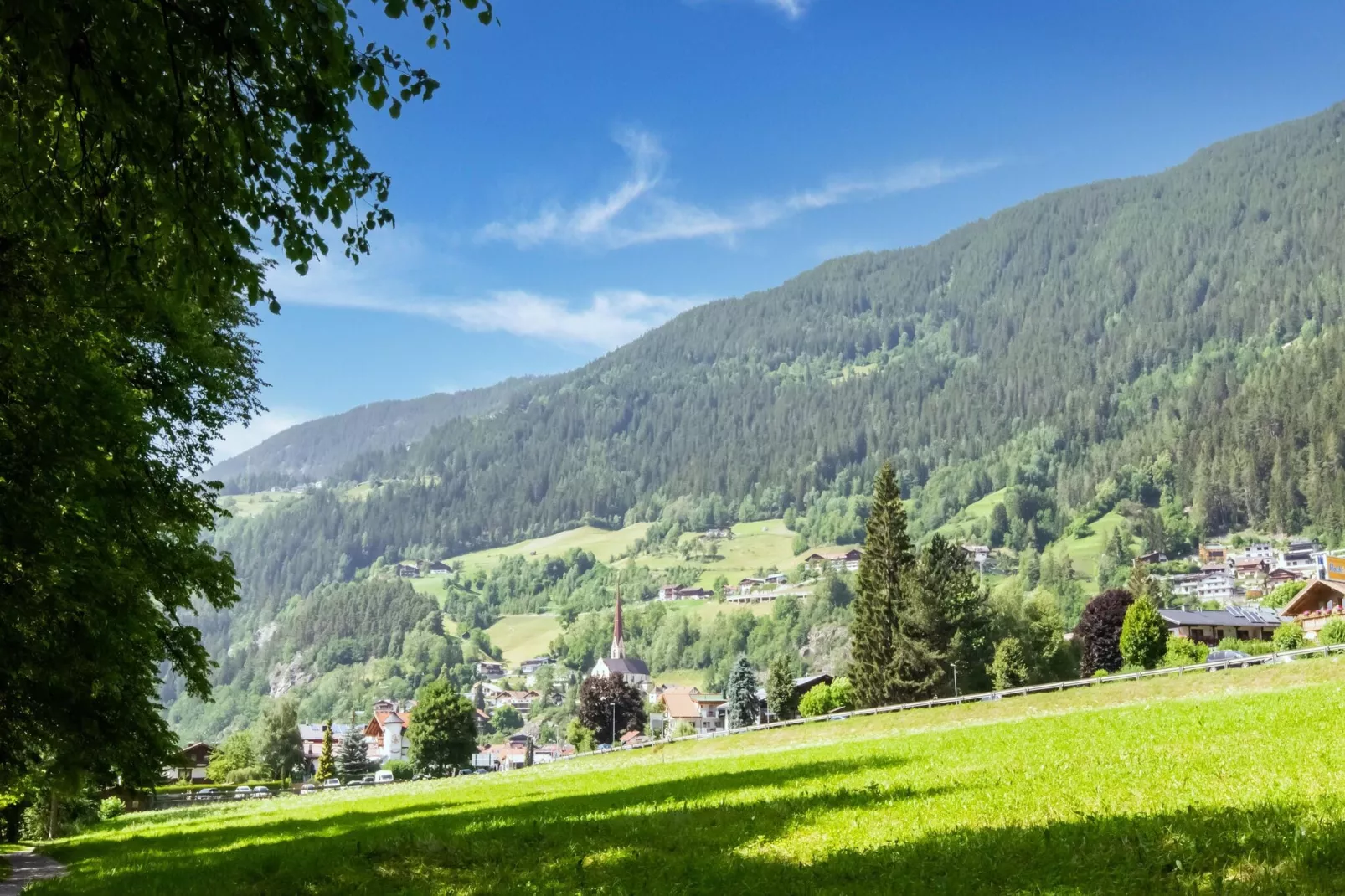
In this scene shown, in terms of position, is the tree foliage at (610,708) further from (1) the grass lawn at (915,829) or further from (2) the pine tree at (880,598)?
(1) the grass lawn at (915,829)

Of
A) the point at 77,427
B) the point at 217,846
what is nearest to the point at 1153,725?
the point at 77,427

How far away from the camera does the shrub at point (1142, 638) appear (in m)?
84.3

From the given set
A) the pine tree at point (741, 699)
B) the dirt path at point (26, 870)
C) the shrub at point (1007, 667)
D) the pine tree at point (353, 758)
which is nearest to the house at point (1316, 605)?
the shrub at point (1007, 667)

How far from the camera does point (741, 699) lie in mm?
135625

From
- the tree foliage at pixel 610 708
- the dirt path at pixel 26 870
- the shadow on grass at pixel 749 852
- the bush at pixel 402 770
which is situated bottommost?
the bush at pixel 402 770

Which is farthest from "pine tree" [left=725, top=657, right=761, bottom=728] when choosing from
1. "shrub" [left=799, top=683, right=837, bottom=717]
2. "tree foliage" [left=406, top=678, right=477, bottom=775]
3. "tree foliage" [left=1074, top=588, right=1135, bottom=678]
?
"tree foliage" [left=1074, top=588, right=1135, bottom=678]

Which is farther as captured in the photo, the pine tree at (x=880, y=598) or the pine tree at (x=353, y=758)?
the pine tree at (x=353, y=758)

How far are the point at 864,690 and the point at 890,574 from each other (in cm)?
945

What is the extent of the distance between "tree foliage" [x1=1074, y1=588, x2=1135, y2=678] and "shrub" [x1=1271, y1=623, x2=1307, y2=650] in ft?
42.5

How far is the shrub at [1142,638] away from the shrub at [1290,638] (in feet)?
33.7

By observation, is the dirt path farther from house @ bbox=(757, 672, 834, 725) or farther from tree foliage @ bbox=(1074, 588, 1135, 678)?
house @ bbox=(757, 672, 834, 725)

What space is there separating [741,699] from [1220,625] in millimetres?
61969

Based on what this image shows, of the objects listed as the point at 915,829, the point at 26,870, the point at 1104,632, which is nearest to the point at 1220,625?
the point at 1104,632

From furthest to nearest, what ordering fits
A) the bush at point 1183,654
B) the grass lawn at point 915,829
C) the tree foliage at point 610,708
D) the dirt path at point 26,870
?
the tree foliage at point 610,708 → the bush at point 1183,654 → the dirt path at point 26,870 → the grass lawn at point 915,829
